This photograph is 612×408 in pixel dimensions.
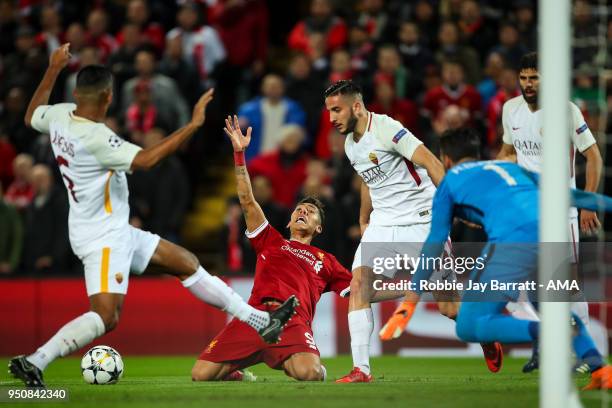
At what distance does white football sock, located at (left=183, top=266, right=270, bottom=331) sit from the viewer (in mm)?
7543

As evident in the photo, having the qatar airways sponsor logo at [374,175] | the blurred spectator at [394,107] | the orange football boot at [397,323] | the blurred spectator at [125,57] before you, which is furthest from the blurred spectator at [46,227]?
the orange football boot at [397,323]

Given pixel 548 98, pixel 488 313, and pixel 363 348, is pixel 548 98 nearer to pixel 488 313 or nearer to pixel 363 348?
pixel 488 313

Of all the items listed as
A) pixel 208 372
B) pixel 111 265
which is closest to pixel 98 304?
pixel 111 265

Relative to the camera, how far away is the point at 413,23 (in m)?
14.2

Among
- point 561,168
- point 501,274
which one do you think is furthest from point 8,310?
point 561,168

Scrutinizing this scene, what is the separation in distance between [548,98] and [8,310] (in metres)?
9.19

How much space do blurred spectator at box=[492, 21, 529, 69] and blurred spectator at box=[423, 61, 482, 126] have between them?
72 cm

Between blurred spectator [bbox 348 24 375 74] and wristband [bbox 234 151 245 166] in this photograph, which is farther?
blurred spectator [bbox 348 24 375 74]

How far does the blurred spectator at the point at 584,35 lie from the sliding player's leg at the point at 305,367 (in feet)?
18.7

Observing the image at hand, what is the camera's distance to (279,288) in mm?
8258

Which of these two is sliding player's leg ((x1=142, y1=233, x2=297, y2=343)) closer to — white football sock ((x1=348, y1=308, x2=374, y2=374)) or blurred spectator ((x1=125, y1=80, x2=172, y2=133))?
white football sock ((x1=348, y1=308, x2=374, y2=374))

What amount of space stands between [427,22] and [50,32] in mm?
5367

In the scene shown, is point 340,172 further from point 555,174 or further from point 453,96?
point 555,174

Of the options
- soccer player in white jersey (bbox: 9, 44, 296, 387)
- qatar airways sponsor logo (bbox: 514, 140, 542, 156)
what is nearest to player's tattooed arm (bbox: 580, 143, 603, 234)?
qatar airways sponsor logo (bbox: 514, 140, 542, 156)
